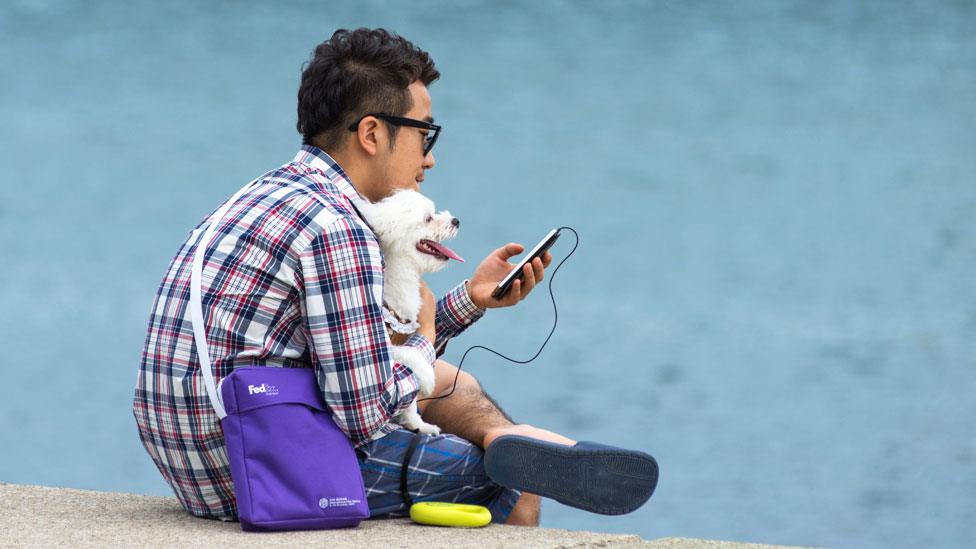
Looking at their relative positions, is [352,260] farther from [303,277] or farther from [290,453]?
[290,453]

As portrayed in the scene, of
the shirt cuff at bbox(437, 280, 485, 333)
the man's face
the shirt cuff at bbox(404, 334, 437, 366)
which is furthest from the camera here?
the shirt cuff at bbox(437, 280, 485, 333)

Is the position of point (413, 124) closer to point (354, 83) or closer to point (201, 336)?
point (354, 83)

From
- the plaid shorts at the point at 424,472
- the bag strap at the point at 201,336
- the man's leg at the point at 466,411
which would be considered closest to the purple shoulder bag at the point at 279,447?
the bag strap at the point at 201,336

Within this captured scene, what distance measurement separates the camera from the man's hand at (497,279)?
10.5ft

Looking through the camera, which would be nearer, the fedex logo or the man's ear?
the fedex logo

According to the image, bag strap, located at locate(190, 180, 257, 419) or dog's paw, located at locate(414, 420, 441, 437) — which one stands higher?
Result: dog's paw, located at locate(414, 420, 441, 437)

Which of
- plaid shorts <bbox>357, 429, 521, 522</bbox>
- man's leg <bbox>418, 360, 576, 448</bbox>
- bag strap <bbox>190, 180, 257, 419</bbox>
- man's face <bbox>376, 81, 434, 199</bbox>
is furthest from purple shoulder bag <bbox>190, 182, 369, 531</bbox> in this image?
man's face <bbox>376, 81, 434, 199</bbox>

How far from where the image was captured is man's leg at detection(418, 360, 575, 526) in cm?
316

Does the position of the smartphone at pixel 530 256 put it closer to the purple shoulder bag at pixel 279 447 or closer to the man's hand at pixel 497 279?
the man's hand at pixel 497 279

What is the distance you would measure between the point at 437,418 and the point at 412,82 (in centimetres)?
94

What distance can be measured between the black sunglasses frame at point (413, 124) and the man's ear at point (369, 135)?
0.01 m

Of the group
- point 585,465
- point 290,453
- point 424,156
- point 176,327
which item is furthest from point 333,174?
point 585,465

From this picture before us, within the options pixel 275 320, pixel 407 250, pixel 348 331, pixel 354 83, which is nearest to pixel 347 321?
pixel 348 331

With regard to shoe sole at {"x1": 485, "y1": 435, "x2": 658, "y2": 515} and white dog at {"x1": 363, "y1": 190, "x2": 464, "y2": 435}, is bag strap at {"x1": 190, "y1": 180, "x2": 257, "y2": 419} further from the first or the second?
shoe sole at {"x1": 485, "y1": 435, "x2": 658, "y2": 515}
